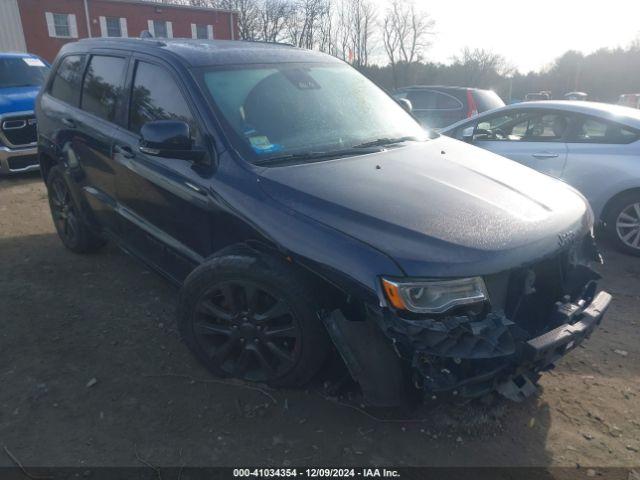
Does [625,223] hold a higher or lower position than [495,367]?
lower

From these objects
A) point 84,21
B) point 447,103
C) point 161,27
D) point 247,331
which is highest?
point 84,21

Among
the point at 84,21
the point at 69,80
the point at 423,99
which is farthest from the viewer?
the point at 84,21

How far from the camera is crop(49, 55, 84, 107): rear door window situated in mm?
4242

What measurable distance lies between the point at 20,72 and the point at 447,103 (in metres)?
7.91

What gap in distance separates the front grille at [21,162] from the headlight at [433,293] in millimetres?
7697

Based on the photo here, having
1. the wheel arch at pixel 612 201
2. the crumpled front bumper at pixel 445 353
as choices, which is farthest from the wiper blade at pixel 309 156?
the wheel arch at pixel 612 201

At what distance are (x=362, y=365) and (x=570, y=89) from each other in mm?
38453

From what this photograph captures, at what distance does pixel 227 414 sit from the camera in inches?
108

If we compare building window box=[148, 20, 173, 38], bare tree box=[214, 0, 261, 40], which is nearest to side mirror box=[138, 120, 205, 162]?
building window box=[148, 20, 173, 38]

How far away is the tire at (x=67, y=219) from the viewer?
4645 mm

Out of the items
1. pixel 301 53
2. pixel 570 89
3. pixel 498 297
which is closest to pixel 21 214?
pixel 301 53

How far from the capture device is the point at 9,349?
3.37 meters

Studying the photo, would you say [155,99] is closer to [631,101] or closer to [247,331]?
[247,331]

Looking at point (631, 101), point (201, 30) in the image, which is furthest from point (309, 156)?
point (201, 30)
